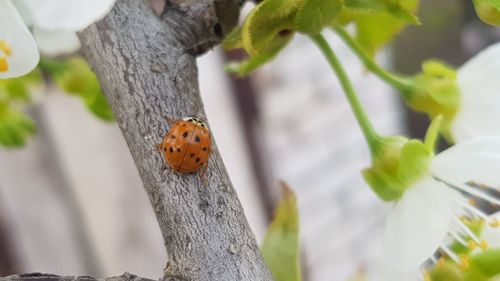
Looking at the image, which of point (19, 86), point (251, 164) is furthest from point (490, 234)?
point (251, 164)

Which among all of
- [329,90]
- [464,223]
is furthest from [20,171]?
[464,223]

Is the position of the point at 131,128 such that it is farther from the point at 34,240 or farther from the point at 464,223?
the point at 34,240

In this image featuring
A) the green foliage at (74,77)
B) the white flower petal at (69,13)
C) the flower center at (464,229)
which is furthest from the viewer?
the green foliage at (74,77)

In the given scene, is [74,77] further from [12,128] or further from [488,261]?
[488,261]

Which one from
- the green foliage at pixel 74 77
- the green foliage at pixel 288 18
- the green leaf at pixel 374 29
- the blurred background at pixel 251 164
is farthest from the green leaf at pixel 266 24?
the blurred background at pixel 251 164

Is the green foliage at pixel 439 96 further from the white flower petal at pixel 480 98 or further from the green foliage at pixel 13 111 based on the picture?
the green foliage at pixel 13 111

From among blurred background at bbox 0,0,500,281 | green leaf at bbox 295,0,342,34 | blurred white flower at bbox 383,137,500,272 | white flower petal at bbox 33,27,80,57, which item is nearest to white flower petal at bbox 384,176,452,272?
blurred white flower at bbox 383,137,500,272
